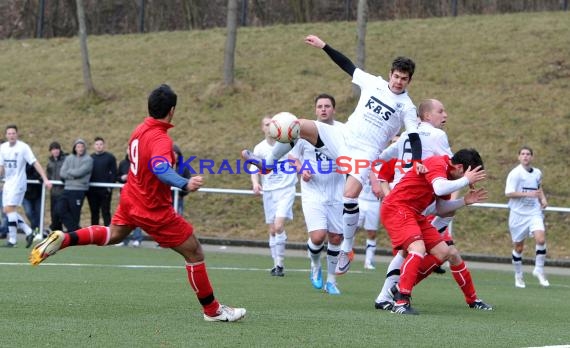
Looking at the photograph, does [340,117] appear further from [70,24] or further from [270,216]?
[70,24]

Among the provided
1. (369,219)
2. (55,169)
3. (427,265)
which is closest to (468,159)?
(427,265)

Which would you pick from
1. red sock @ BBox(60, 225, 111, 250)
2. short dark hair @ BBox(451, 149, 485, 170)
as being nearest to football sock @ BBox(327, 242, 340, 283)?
short dark hair @ BBox(451, 149, 485, 170)

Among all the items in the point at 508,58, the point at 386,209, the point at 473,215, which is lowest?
the point at 473,215

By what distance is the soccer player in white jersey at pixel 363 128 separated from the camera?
11.5 meters

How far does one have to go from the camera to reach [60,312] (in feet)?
29.4

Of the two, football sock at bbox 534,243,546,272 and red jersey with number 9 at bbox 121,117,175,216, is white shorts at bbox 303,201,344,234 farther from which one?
football sock at bbox 534,243,546,272

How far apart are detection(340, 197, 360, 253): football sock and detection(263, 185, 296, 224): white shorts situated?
427cm

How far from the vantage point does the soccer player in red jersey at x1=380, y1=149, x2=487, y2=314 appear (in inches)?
394

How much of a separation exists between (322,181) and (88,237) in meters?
4.97

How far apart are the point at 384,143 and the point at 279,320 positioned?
334 centimetres

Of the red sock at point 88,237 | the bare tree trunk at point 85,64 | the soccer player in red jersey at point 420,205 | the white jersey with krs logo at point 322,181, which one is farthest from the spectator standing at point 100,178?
the red sock at point 88,237

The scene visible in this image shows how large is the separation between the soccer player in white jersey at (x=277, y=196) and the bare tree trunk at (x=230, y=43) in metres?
16.1

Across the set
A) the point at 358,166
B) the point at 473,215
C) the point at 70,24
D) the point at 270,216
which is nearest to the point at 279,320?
the point at 358,166

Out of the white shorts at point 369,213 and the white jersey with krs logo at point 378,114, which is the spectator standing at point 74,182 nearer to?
the white shorts at point 369,213
